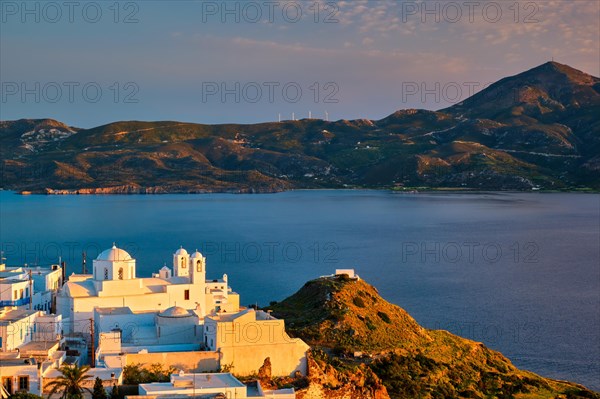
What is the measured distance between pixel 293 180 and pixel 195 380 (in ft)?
561

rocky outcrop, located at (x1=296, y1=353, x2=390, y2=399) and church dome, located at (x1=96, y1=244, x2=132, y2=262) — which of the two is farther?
church dome, located at (x1=96, y1=244, x2=132, y2=262)

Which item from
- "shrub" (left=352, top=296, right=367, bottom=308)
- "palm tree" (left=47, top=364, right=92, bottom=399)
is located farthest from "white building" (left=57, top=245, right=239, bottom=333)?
"palm tree" (left=47, top=364, right=92, bottom=399)

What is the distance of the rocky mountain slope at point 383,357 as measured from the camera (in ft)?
83.6

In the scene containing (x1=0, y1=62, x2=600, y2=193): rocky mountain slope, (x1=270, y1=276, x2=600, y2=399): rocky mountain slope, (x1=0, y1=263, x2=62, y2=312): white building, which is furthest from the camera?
(x1=0, y1=62, x2=600, y2=193): rocky mountain slope

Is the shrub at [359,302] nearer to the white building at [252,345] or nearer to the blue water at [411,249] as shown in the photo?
the blue water at [411,249]

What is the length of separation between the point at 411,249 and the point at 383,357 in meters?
49.0

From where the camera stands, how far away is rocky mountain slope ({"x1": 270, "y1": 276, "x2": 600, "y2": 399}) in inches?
1003

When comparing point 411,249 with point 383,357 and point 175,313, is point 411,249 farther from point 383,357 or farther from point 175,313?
point 175,313

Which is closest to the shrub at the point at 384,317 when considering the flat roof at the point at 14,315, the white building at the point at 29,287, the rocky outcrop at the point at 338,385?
the rocky outcrop at the point at 338,385

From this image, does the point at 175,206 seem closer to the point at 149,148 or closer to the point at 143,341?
the point at 149,148

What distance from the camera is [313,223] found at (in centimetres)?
10450

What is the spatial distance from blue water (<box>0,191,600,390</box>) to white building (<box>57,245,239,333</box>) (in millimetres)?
15972

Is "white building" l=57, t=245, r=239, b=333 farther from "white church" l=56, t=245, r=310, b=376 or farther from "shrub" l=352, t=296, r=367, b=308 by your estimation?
"shrub" l=352, t=296, r=367, b=308

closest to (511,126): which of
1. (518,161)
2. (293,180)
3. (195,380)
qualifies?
(518,161)
